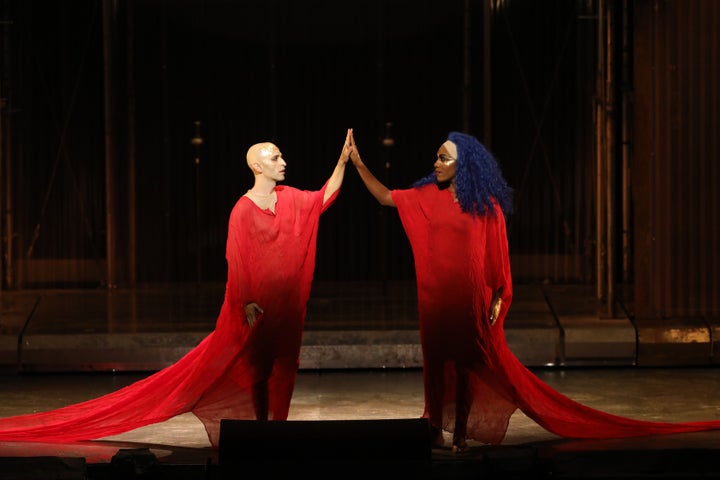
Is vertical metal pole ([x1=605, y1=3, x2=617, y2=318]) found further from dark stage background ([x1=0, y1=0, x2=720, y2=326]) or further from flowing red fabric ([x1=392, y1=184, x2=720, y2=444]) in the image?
flowing red fabric ([x1=392, y1=184, x2=720, y2=444])

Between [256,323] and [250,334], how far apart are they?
0.06 metres

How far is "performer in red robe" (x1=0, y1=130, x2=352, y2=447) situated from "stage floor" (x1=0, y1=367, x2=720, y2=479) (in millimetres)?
202

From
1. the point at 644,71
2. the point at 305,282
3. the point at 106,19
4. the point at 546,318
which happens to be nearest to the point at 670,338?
the point at 546,318

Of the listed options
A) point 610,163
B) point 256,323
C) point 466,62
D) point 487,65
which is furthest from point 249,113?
point 256,323

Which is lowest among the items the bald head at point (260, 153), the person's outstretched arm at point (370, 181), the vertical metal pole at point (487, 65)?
the person's outstretched arm at point (370, 181)

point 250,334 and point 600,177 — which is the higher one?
point 600,177

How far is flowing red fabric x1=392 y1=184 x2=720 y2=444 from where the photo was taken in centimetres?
604

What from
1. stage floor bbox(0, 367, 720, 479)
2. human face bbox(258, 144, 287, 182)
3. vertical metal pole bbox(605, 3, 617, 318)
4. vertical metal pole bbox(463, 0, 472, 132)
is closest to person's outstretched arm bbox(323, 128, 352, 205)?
human face bbox(258, 144, 287, 182)

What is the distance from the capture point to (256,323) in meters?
6.10

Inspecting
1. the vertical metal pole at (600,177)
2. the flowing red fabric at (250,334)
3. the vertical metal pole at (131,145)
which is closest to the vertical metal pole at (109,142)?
the vertical metal pole at (131,145)

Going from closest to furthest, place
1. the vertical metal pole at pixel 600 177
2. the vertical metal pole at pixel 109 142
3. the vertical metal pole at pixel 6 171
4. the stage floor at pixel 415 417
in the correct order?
the stage floor at pixel 415 417
the vertical metal pole at pixel 600 177
the vertical metal pole at pixel 6 171
the vertical metal pole at pixel 109 142

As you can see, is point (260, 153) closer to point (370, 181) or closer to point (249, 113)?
point (370, 181)

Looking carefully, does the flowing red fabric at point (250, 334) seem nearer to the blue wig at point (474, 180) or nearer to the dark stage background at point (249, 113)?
the blue wig at point (474, 180)

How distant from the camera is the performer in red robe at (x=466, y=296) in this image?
603 cm
